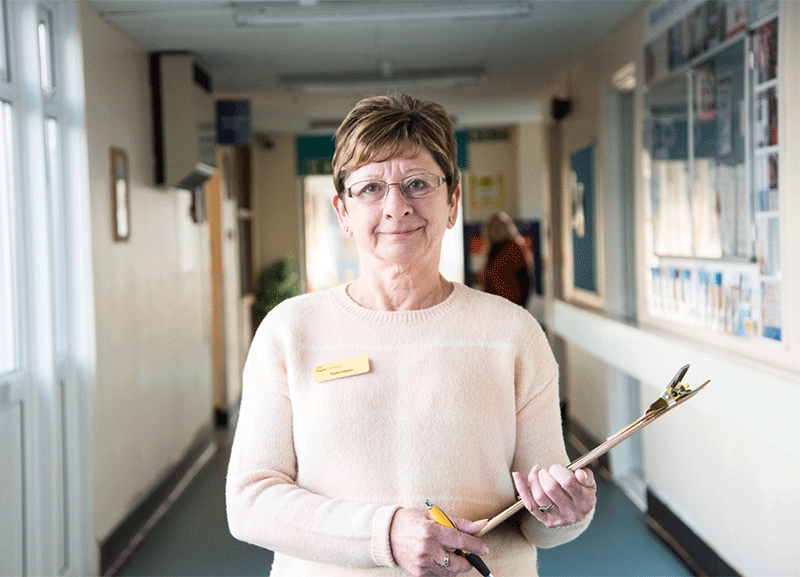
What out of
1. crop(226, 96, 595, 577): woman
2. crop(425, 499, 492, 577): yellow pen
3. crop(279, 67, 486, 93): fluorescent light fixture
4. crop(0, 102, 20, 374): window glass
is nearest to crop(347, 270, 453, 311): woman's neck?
crop(226, 96, 595, 577): woman

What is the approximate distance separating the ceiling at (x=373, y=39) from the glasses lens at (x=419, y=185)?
2.80 metres

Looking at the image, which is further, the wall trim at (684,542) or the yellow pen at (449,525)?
the wall trim at (684,542)

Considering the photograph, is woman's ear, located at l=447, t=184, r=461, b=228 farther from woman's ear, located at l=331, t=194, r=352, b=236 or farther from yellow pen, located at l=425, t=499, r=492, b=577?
yellow pen, located at l=425, t=499, r=492, b=577

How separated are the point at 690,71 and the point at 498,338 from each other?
2.77m

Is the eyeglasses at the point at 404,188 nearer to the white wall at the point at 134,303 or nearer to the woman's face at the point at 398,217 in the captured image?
the woman's face at the point at 398,217

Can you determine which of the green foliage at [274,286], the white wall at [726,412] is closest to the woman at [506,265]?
the white wall at [726,412]

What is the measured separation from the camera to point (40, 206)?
338cm

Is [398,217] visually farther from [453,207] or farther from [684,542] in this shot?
[684,542]

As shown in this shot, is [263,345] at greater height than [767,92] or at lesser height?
lesser

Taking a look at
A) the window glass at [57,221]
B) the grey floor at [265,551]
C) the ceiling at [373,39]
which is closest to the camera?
the window glass at [57,221]

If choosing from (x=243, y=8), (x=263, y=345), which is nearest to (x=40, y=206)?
(x=243, y=8)

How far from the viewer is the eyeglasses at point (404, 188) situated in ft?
4.75

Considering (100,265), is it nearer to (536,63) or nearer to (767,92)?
(767,92)

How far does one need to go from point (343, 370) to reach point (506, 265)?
512 centimetres
